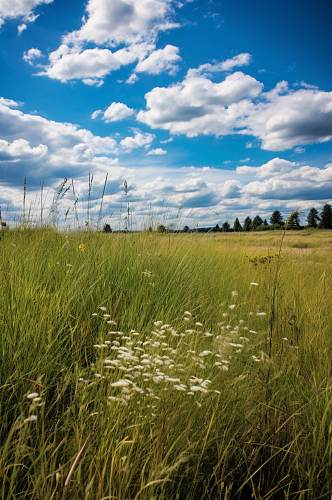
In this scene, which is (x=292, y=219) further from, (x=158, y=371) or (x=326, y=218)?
(x=326, y=218)

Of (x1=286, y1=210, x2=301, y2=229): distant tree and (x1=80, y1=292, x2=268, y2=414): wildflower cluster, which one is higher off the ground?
(x1=286, y1=210, x2=301, y2=229): distant tree

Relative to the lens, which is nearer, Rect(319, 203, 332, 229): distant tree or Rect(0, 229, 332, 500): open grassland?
Rect(0, 229, 332, 500): open grassland

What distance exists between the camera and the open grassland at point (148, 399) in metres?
1.74

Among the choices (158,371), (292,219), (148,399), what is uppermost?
(292,219)

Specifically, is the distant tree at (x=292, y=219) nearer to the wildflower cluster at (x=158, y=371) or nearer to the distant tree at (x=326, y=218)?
the wildflower cluster at (x=158, y=371)

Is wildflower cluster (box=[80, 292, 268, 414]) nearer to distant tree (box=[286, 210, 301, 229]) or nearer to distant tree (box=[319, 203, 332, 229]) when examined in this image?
distant tree (box=[286, 210, 301, 229])

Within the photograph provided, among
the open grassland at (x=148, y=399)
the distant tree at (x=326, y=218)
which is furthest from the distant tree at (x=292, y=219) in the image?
the distant tree at (x=326, y=218)

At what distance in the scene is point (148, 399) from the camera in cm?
210

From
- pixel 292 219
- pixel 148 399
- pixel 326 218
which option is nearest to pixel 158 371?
pixel 148 399

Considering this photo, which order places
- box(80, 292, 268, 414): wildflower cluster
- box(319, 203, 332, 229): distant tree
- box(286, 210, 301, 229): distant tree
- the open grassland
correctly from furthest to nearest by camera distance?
box(319, 203, 332, 229): distant tree, box(286, 210, 301, 229): distant tree, box(80, 292, 268, 414): wildflower cluster, the open grassland

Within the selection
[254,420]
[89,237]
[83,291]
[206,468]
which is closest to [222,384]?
[254,420]

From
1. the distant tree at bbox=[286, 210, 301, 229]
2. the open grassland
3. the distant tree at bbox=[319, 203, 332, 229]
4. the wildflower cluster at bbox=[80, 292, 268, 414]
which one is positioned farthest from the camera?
the distant tree at bbox=[319, 203, 332, 229]

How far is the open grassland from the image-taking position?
1.74 m

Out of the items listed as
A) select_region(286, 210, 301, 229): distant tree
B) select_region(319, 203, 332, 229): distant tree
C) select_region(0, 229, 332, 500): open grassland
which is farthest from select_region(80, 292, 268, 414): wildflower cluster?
select_region(319, 203, 332, 229): distant tree
